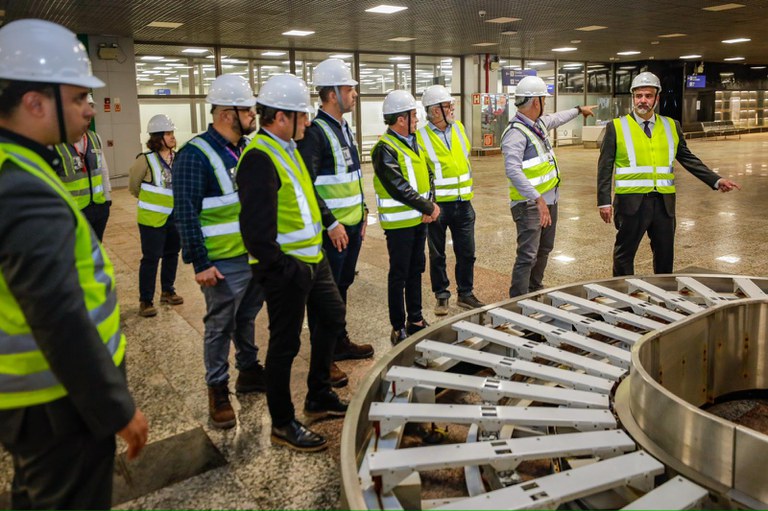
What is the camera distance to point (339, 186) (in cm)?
384

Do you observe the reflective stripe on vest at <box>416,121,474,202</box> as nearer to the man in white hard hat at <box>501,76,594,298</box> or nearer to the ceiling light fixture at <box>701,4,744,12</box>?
the man in white hard hat at <box>501,76,594,298</box>

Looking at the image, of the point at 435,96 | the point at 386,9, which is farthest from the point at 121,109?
the point at 435,96

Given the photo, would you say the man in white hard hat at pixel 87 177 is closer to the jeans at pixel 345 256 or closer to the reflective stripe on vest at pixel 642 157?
the jeans at pixel 345 256

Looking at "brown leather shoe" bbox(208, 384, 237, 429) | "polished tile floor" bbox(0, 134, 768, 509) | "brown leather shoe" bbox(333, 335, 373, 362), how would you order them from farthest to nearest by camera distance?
"brown leather shoe" bbox(333, 335, 373, 362) → "brown leather shoe" bbox(208, 384, 237, 429) → "polished tile floor" bbox(0, 134, 768, 509)

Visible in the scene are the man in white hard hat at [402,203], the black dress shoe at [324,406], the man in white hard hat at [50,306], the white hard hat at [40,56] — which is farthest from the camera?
the man in white hard hat at [402,203]

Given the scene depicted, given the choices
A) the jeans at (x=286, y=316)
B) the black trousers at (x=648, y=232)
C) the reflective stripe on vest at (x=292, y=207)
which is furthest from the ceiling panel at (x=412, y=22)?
the jeans at (x=286, y=316)

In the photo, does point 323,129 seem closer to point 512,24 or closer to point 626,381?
point 626,381

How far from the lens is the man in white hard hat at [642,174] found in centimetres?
464

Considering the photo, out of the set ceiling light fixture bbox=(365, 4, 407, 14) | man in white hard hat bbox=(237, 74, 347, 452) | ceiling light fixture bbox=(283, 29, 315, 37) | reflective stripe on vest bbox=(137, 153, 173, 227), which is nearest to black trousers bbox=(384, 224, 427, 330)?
man in white hard hat bbox=(237, 74, 347, 452)

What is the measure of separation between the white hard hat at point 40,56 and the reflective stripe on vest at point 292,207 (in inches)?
45.3

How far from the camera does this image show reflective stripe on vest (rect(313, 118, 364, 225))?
3.79 m

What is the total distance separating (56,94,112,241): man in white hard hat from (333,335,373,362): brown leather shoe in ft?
7.20

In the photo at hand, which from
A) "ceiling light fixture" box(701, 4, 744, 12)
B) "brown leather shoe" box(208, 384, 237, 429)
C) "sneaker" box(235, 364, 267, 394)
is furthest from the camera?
"ceiling light fixture" box(701, 4, 744, 12)

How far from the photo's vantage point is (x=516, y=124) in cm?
484
